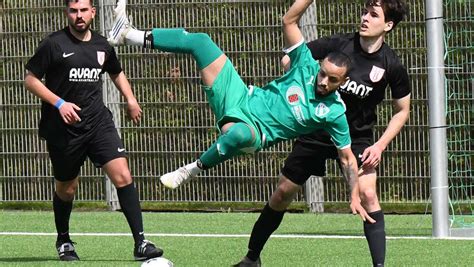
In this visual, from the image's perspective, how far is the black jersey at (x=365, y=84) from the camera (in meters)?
9.20

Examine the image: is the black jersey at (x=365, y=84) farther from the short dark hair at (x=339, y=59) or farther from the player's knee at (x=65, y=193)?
the player's knee at (x=65, y=193)

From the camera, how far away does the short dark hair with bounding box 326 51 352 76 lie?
Answer: 8805mm

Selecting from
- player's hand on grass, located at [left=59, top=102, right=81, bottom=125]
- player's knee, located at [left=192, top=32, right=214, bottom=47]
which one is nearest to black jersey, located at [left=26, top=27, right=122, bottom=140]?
player's hand on grass, located at [left=59, top=102, right=81, bottom=125]

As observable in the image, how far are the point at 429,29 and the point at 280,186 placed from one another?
119 inches

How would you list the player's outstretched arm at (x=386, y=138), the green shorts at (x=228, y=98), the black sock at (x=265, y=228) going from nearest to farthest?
1. the green shorts at (x=228, y=98)
2. the player's outstretched arm at (x=386, y=138)
3. the black sock at (x=265, y=228)

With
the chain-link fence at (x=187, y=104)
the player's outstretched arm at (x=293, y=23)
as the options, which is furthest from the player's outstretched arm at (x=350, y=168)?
the chain-link fence at (x=187, y=104)

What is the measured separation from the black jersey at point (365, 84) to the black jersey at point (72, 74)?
6.00ft

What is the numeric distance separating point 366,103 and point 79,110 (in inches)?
88.6

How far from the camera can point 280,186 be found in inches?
374

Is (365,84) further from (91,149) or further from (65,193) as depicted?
(65,193)

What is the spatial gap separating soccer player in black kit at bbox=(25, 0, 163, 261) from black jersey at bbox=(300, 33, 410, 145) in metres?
1.64

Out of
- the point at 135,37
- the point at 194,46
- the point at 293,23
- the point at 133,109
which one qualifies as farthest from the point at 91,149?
the point at 293,23

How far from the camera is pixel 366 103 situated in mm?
9320

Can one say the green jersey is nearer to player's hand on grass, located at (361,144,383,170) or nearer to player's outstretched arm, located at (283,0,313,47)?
player's outstretched arm, located at (283,0,313,47)
